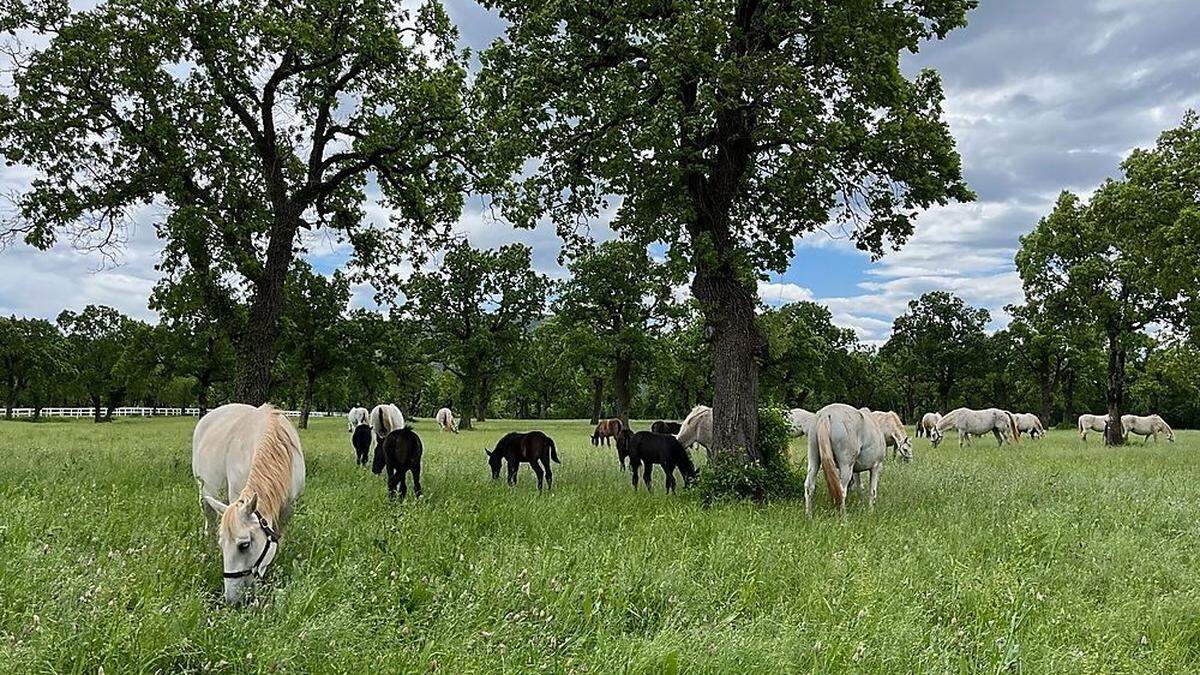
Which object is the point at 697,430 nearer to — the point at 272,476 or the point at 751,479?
the point at 751,479

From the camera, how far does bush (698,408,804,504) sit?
10.7 meters

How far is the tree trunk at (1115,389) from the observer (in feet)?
92.2

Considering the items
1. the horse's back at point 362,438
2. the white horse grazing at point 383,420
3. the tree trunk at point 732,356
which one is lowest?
the horse's back at point 362,438

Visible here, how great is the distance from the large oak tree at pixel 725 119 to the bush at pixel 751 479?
0.45 metres

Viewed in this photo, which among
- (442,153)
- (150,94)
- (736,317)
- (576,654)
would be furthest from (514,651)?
(150,94)

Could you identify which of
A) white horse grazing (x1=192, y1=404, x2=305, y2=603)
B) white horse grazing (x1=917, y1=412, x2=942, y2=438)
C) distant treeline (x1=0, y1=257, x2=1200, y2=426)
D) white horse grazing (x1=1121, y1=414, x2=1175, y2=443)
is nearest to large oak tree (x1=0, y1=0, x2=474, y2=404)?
white horse grazing (x1=192, y1=404, x2=305, y2=603)

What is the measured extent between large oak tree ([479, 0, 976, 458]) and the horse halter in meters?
7.23

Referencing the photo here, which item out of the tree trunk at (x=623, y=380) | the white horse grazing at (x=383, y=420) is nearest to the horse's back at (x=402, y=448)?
the white horse grazing at (x=383, y=420)

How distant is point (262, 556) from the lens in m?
5.05

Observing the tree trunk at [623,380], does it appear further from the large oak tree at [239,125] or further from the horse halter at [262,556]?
the horse halter at [262,556]

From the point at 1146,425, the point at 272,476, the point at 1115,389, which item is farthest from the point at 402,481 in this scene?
the point at 1146,425

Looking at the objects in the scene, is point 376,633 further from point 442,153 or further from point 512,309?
point 512,309

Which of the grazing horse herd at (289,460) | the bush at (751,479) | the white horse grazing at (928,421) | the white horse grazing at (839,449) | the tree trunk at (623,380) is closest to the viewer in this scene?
the grazing horse herd at (289,460)

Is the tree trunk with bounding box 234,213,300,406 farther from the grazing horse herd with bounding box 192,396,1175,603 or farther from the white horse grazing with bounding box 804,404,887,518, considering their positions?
the white horse grazing with bounding box 804,404,887,518
